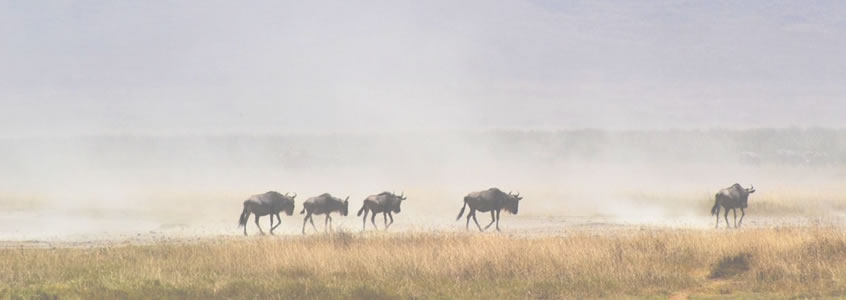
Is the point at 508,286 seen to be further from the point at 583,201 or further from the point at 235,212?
the point at 583,201

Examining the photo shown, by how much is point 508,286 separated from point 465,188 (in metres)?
62.7

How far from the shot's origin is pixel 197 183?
101 meters

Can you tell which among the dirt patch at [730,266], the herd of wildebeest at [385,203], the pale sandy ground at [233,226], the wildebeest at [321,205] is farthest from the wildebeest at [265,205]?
the dirt patch at [730,266]

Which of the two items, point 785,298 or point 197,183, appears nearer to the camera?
point 785,298

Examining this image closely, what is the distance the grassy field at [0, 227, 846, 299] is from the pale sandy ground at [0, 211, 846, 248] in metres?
6.90

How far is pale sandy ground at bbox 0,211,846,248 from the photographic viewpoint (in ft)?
116

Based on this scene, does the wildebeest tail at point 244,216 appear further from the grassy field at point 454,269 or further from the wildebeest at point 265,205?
the grassy field at point 454,269

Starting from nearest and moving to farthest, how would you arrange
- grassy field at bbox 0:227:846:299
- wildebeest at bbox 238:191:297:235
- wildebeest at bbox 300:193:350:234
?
1. grassy field at bbox 0:227:846:299
2. wildebeest at bbox 238:191:297:235
3. wildebeest at bbox 300:193:350:234

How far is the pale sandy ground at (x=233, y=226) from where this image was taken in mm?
35406

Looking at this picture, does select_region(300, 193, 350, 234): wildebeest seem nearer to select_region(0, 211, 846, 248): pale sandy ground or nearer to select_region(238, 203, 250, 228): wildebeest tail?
select_region(0, 211, 846, 248): pale sandy ground

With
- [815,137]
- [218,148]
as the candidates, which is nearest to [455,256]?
[218,148]

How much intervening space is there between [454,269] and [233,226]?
22.0 metres

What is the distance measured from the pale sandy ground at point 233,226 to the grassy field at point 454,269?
22.6 feet

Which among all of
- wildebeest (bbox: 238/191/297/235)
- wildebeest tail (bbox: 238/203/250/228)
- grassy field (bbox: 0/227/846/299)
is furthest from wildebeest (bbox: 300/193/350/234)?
grassy field (bbox: 0/227/846/299)
